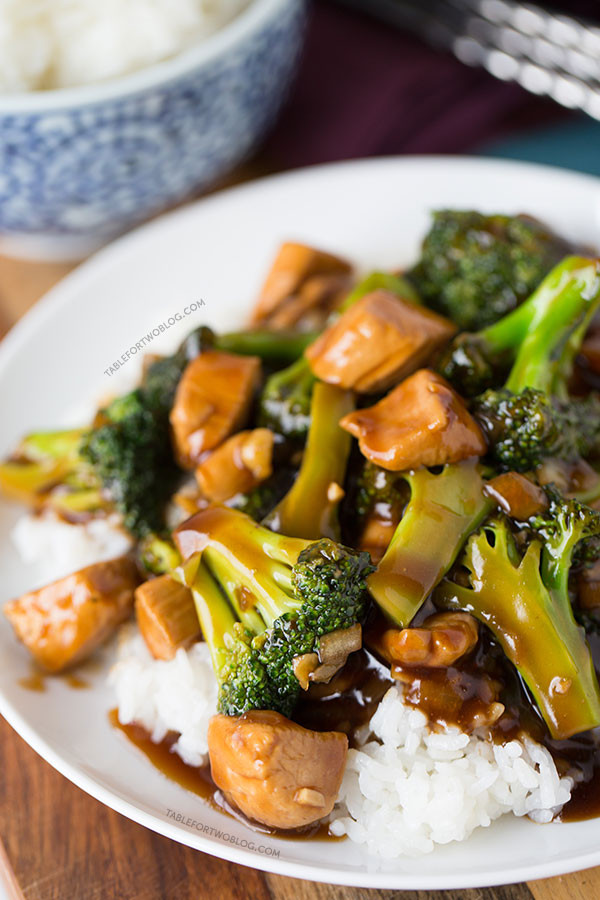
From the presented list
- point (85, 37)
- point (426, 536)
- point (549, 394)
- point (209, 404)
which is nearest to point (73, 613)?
point (209, 404)

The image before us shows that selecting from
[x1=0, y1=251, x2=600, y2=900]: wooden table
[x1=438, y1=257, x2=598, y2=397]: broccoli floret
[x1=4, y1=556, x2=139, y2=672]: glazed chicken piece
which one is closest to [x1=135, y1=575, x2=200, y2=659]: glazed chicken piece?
[x1=4, y1=556, x2=139, y2=672]: glazed chicken piece

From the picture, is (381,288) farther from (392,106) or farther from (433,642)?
(392,106)

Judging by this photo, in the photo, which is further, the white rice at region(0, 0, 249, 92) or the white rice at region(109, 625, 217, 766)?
the white rice at region(0, 0, 249, 92)

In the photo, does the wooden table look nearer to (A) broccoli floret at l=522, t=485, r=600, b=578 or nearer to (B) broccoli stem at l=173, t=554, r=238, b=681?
(B) broccoli stem at l=173, t=554, r=238, b=681

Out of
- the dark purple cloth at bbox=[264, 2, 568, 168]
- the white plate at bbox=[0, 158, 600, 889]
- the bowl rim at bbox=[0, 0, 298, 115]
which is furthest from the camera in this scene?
the dark purple cloth at bbox=[264, 2, 568, 168]

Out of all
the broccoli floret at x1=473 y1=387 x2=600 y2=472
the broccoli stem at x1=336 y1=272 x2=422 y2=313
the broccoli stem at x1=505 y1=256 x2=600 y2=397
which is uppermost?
the broccoli stem at x1=505 y1=256 x2=600 y2=397

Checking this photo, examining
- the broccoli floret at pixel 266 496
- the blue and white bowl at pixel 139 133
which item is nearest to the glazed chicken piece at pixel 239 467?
the broccoli floret at pixel 266 496

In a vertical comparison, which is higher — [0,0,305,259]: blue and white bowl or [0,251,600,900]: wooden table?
[0,0,305,259]: blue and white bowl

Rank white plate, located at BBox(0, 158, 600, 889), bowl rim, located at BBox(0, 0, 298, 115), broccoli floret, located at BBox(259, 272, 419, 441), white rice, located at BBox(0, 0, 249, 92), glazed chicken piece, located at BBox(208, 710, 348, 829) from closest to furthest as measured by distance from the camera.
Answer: glazed chicken piece, located at BBox(208, 710, 348, 829)
broccoli floret, located at BBox(259, 272, 419, 441)
bowl rim, located at BBox(0, 0, 298, 115)
white plate, located at BBox(0, 158, 600, 889)
white rice, located at BBox(0, 0, 249, 92)
